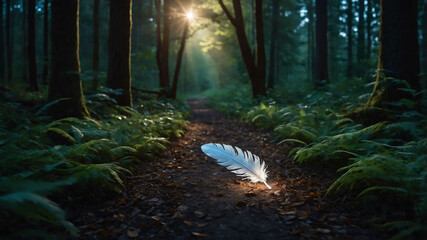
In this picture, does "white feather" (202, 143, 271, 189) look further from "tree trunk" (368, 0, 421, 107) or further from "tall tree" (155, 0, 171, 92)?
"tall tree" (155, 0, 171, 92)

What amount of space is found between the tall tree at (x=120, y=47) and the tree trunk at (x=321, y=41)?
30.9 ft

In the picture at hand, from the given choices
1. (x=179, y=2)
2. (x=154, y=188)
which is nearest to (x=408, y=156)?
(x=154, y=188)

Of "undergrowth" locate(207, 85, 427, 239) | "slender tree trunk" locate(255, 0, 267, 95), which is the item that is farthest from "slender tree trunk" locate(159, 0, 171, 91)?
"undergrowth" locate(207, 85, 427, 239)

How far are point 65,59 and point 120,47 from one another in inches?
108

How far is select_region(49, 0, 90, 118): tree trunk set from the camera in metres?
5.46

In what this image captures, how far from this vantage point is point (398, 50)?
210 inches

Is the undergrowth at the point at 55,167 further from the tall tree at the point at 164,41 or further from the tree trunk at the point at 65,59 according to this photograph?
the tall tree at the point at 164,41

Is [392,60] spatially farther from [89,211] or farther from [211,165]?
[89,211]

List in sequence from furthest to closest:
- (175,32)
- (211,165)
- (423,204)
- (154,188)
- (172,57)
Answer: (172,57), (175,32), (211,165), (154,188), (423,204)

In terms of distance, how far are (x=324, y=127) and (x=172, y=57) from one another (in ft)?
112

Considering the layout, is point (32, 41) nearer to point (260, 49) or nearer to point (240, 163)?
point (260, 49)

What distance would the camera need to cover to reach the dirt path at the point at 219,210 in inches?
95.9

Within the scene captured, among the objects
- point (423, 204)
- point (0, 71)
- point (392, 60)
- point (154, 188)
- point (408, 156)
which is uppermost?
point (0, 71)

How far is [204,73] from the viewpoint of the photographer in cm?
6219
